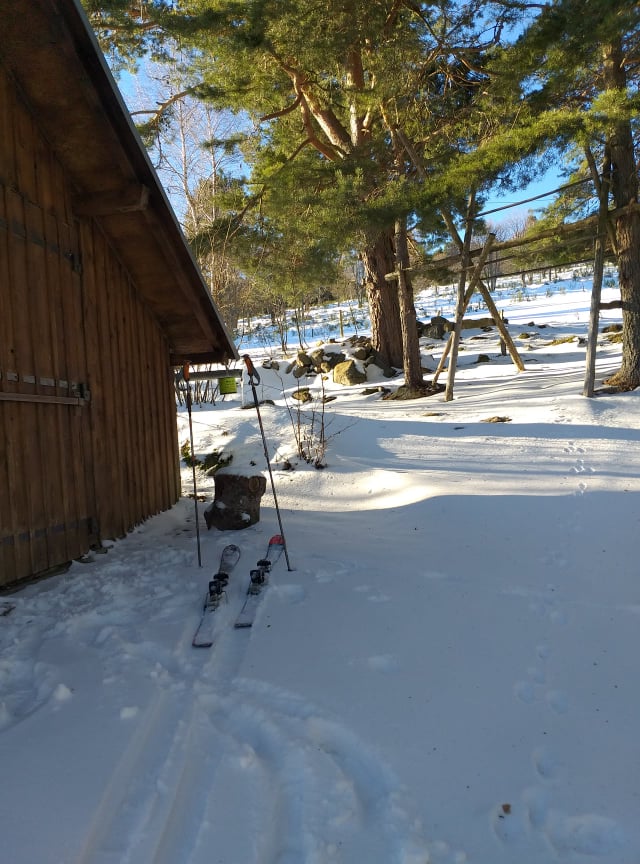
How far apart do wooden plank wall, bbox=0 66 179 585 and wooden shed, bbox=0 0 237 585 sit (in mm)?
13

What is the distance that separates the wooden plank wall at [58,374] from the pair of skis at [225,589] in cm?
141

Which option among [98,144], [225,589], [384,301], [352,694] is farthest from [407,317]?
[352,694]

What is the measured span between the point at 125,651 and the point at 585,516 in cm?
414

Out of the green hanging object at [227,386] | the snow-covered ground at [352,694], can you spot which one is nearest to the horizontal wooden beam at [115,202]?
the green hanging object at [227,386]

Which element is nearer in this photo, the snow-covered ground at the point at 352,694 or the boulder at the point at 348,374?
the snow-covered ground at the point at 352,694

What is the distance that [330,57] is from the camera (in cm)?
985

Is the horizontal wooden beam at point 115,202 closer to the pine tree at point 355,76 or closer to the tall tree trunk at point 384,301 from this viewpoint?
the pine tree at point 355,76

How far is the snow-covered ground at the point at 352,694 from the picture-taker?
76.4 inches

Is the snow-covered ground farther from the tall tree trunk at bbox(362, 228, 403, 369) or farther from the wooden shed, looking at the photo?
the tall tree trunk at bbox(362, 228, 403, 369)

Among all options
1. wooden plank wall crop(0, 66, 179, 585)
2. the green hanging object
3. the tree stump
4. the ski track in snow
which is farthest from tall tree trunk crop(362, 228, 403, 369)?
the ski track in snow

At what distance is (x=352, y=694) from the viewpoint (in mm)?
2781

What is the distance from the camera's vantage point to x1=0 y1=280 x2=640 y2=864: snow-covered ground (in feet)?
6.36

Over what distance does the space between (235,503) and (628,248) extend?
7688mm

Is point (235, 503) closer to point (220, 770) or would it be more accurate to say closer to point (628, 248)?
point (220, 770)
